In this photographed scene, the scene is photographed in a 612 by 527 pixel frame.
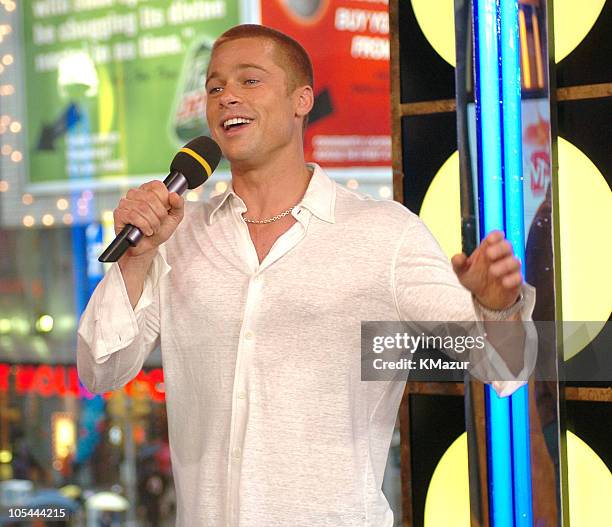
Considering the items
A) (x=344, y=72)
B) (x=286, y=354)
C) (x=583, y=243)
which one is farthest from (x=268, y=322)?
(x=344, y=72)

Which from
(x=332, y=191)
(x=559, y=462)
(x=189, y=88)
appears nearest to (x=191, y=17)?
(x=189, y=88)

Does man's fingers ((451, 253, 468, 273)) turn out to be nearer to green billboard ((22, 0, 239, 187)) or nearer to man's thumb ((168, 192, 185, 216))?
man's thumb ((168, 192, 185, 216))

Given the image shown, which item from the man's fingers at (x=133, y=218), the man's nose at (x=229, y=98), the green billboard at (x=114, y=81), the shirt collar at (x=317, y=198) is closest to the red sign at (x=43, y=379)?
the green billboard at (x=114, y=81)

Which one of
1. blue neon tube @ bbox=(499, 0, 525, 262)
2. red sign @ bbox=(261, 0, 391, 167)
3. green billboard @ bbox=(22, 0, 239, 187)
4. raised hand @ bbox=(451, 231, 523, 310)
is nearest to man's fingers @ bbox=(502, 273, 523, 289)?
raised hand @ bbox=(451, 231, 523, 310)

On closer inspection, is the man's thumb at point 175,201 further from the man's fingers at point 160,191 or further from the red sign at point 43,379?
the red sign at point 43,379

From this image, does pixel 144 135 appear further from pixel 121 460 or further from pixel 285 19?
pixel 121 460

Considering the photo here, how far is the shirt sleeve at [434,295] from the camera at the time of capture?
1471 millimetres

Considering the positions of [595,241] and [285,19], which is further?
Answer: [285,19]

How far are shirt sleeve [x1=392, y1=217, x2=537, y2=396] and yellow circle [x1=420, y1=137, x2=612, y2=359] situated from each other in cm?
22

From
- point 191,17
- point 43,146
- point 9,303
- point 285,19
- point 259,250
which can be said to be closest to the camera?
point 259,250

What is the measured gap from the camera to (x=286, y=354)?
4.97ft

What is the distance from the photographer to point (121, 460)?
3.32 meters

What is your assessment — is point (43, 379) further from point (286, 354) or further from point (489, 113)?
point (489, 113)

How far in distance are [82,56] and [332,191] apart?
1185 mm
